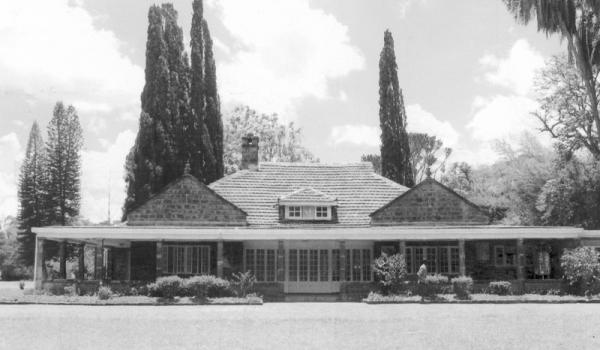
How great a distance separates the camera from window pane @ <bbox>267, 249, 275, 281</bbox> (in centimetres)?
2748

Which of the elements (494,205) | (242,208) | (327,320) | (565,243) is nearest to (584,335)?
(327,320)

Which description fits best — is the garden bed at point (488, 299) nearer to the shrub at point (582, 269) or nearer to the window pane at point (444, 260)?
the shrub at point (582, 269)

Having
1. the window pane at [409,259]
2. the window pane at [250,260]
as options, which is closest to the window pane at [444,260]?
the window pane at [409,259]

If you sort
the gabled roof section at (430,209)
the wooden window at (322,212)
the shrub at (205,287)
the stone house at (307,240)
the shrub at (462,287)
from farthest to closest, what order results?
the wooden window at (322,212), the gabled roof section at (430,209), the stone house at (307,240), the shrub at (462,287), the shrub at (205,287)

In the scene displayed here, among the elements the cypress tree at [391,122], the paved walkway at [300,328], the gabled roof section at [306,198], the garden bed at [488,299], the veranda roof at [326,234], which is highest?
the cypress tree at [391,122]

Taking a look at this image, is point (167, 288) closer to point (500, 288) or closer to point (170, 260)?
point (170, 260)

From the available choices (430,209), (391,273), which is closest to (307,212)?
(430,209)

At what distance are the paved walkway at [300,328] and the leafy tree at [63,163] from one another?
31.8 m

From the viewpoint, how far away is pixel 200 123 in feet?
134

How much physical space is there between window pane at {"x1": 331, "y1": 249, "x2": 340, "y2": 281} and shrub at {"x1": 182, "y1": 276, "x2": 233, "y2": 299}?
5.07 metres

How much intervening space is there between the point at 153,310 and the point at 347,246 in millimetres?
9653

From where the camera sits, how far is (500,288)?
24.5m

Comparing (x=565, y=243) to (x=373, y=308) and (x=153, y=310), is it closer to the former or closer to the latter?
(x=373, y=308)

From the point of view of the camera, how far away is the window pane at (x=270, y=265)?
27484 mm
